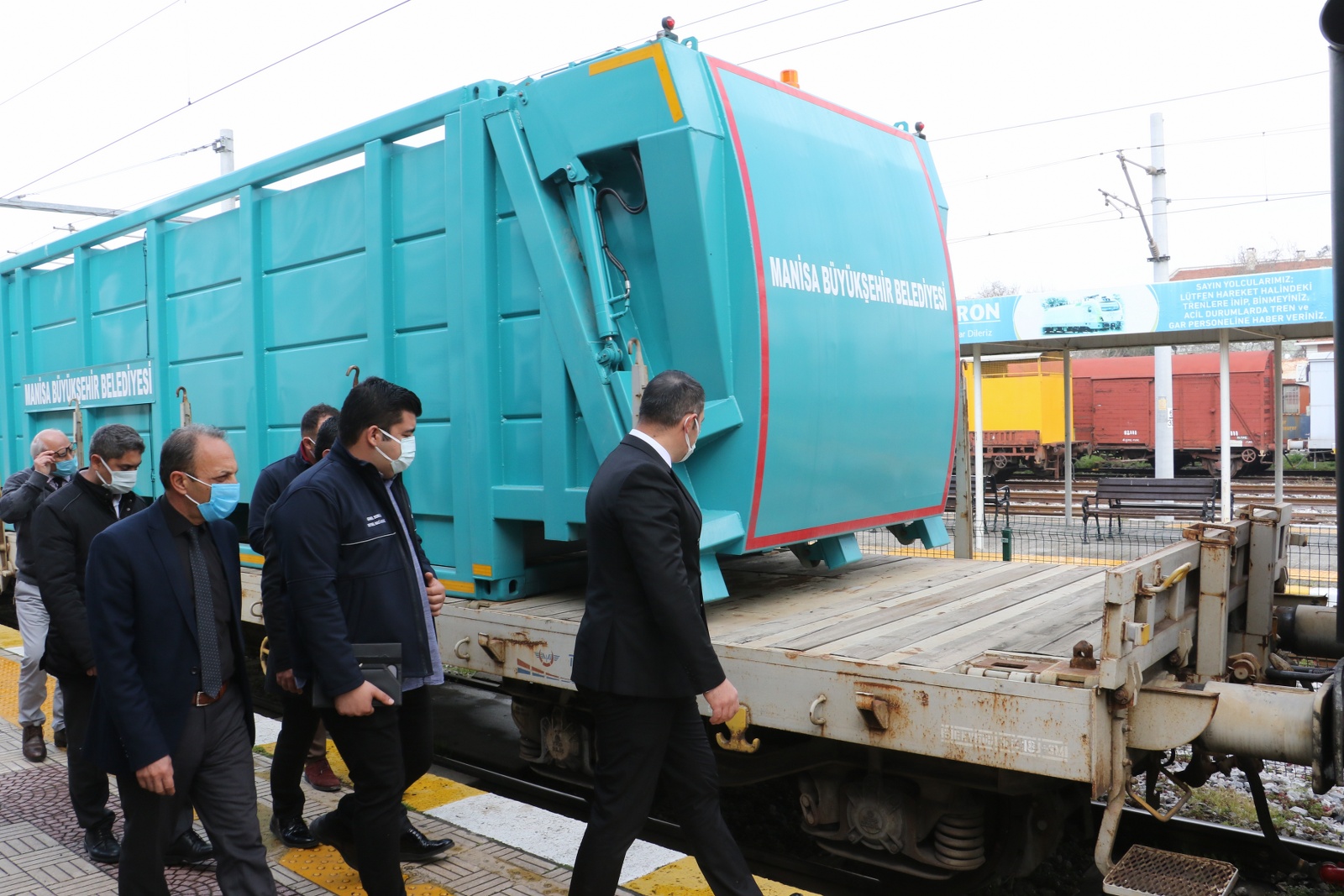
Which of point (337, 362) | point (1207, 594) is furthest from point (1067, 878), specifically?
point (337, 362)

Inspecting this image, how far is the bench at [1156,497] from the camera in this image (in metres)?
14.6

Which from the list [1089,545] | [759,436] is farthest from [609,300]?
[1089,545]

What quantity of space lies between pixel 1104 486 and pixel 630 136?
12882 mm

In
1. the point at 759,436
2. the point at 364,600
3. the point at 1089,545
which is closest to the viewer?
the point at 364,600

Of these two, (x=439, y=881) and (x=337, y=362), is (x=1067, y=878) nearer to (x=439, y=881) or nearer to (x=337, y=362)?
(x=439, y=881)

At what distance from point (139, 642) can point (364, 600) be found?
65 centimetres

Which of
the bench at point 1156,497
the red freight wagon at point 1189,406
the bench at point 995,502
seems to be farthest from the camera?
the red freight wagon at point 1189,406

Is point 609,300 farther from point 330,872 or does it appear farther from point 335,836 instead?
point 330,872

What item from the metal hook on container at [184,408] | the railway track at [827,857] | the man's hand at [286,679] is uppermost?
the metal hook on container at [184,408]

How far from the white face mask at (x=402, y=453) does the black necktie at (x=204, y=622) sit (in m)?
0.62

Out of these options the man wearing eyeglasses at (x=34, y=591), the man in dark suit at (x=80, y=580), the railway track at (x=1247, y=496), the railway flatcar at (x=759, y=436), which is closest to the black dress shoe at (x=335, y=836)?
the man in dark suit at (x=80, y=580)

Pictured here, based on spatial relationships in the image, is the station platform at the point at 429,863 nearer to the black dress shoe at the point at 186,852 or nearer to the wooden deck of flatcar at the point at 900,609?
the black dress shoe at the point at 186,852

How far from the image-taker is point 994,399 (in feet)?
87.0

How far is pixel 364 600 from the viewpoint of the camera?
327 cm
